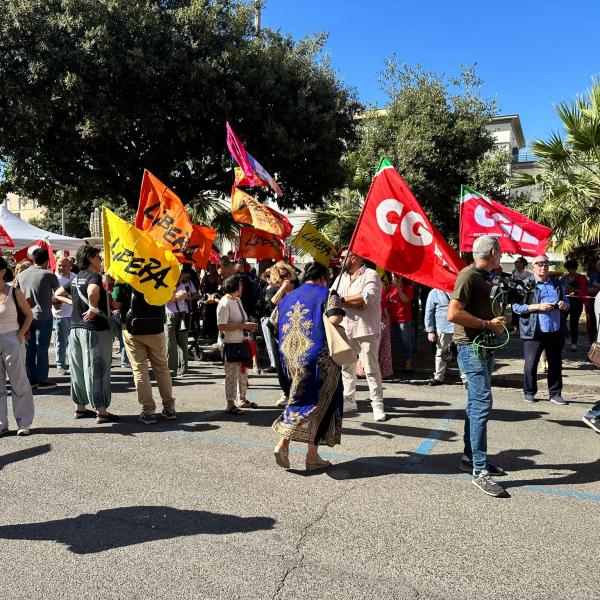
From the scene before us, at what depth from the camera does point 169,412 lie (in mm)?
6141

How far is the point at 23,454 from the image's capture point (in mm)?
4980

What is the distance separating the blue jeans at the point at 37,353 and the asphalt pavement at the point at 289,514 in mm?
2008

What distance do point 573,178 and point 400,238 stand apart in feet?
25.1

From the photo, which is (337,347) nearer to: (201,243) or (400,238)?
(400,238)

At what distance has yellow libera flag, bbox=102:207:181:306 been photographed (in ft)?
18.2

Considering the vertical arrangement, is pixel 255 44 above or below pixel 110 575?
above

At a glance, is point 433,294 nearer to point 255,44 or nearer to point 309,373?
point 309,373

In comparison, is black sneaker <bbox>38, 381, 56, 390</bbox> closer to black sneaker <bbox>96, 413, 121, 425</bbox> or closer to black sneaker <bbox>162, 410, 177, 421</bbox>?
black sneaker <bbox>96, 413, 121, 425</bbox>

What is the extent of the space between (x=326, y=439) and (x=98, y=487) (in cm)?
181

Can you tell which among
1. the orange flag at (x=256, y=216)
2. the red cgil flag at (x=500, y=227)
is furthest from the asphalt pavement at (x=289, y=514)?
the orange flag at (x=256, y=216)

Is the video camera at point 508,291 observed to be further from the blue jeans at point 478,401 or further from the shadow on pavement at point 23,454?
the shadow on pavement at point 23,454

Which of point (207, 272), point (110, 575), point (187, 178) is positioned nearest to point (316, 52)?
point (187, 178)

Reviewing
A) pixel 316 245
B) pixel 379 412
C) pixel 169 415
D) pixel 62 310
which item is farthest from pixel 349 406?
pixel 62 310

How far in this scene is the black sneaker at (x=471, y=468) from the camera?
4.48 meters
